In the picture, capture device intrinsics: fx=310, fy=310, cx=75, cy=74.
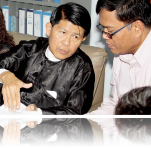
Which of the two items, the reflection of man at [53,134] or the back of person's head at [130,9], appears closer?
the reflection of man at [53,134]

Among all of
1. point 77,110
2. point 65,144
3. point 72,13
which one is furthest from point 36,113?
point 72,13

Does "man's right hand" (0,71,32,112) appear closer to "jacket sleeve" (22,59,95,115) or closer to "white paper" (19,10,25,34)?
"jacket sleeve" (22,59,95,115)

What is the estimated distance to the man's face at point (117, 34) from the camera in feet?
5.12

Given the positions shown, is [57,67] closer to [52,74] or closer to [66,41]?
[52,74]

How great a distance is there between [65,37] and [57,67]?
0.84 feet

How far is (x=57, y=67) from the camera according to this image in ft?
5.93

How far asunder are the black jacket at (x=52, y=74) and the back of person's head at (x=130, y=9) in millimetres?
387

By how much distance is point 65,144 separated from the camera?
1.17 m

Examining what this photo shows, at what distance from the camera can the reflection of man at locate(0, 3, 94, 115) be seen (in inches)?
61.6

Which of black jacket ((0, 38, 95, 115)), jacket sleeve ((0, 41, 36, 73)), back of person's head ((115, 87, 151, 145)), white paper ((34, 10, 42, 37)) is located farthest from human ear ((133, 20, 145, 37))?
white paper ((34, 10, 42, 37))

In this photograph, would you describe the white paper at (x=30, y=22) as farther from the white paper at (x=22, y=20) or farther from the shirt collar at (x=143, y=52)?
the shirt collar at (x=143, y=52)

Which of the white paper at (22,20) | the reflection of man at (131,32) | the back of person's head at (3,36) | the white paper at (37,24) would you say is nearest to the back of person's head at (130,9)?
the reflection of man at (131,32)

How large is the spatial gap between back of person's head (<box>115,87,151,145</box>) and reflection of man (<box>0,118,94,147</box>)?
160 millimetres

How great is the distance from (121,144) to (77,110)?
524 mm
